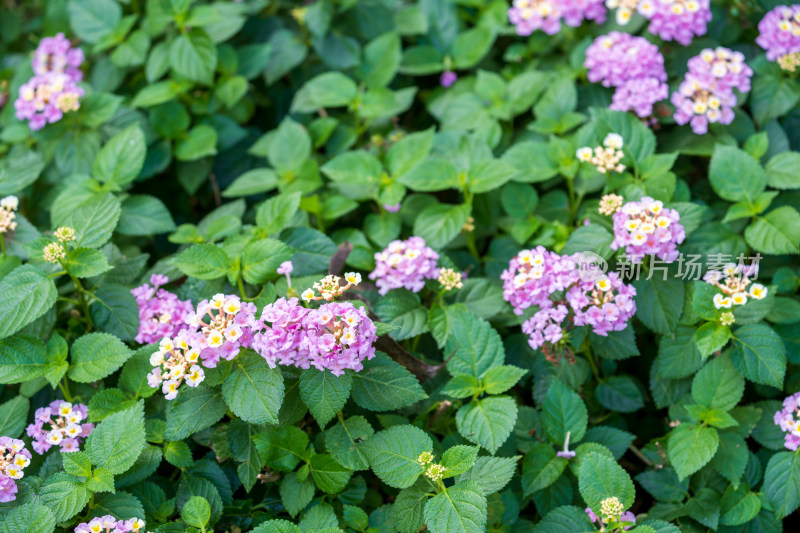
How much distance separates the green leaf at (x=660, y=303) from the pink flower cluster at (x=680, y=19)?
47.5 inches

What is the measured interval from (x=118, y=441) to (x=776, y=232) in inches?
92.9

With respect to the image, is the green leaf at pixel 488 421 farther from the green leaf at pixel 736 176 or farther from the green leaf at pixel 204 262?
the green leaf at pixel 736 176

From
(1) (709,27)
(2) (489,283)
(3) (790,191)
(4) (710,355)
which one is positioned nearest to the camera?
(4) (710,355)

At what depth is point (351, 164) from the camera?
316cm

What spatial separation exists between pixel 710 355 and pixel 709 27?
1.71 meters

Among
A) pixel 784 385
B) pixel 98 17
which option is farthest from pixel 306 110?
pixel 784 385

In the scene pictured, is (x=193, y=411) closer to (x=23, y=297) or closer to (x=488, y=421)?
(x=23, y=297)

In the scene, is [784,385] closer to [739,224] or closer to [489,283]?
[739,224]

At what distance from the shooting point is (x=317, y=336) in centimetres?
213

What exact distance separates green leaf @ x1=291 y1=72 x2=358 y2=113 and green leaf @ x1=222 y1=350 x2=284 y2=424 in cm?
163

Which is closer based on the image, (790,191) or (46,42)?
(790,191)

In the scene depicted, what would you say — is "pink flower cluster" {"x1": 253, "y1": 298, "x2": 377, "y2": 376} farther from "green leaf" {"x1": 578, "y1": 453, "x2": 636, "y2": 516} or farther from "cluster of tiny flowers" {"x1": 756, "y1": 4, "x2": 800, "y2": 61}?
"cluster of tiny flowers" {"x1": 756, "y1": 4, "x2": 800, "y2": 61}

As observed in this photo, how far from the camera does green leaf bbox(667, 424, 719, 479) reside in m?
2.43

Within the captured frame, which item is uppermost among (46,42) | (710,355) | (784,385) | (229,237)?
(46,42)
